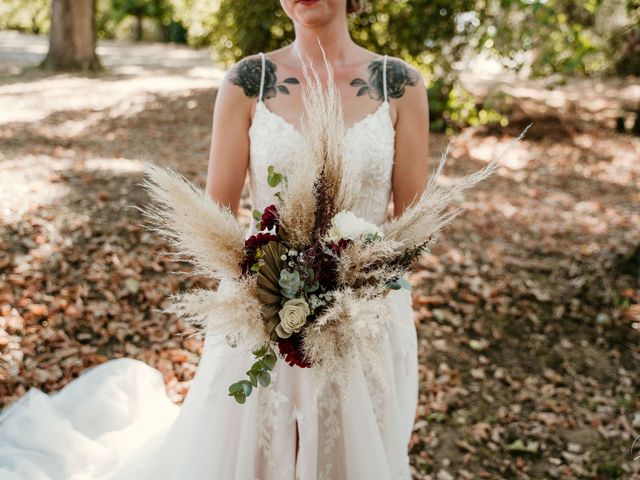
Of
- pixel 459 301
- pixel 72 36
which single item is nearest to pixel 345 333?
pixel 459 301

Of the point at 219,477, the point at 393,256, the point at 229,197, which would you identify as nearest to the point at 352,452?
the point at 219,477

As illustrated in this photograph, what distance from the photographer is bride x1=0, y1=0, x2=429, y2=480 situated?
217cm

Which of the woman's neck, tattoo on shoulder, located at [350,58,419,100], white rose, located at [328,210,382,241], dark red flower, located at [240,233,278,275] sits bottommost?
dark red flower, located at [240,233,278,275]

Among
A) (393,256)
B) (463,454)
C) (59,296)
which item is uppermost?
(393,256)

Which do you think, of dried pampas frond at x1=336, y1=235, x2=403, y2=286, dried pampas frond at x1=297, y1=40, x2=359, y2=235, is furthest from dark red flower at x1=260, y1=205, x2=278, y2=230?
dried pampas frond at x1=336, y1=235, x2=403, y2=286

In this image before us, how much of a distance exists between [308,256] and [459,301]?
368 centimetres

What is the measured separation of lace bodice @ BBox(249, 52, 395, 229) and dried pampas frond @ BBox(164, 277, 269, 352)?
784mm

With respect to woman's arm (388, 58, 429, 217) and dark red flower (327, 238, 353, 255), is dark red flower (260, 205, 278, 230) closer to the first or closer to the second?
dark red flower (327, 238, 353, 255)

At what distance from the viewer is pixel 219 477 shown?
2.29 metres

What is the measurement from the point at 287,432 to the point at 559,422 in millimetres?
2446

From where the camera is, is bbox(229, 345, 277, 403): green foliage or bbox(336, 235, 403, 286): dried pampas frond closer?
bbox(336, 235, 403, 286): dried pampas frond

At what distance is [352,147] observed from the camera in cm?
214

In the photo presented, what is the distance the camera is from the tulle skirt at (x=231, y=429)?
7.11ft

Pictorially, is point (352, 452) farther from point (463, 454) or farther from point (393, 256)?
point (463, 454)
